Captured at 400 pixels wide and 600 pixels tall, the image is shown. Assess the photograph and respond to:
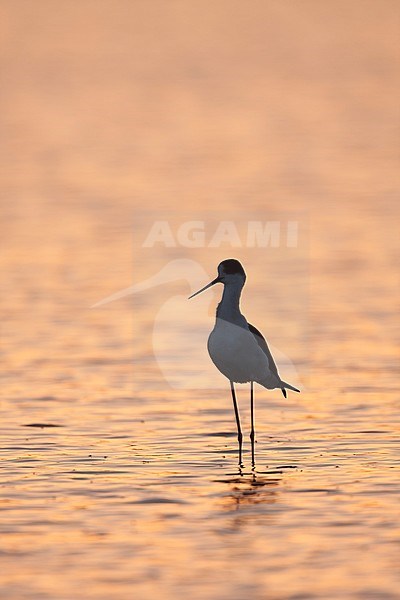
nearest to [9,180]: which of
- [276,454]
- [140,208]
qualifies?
[140,208]

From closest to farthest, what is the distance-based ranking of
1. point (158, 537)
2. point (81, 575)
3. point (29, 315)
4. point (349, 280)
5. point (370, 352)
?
point (81, 575) < point (158, 537) < point (370, 352) < point (29, 315) < point (349, 280)

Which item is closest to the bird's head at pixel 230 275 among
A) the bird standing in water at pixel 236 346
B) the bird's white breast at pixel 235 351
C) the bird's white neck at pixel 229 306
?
the bird standing in water at pixel 236 346

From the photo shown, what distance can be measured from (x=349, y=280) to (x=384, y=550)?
12674 mm

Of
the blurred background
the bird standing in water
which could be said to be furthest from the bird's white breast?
the blurred background

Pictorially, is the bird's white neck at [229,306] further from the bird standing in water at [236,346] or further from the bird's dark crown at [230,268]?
the bird's dark crown at [230,268]

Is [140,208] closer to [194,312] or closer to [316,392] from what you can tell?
[194,312]

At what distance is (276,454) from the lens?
13242 millimetres

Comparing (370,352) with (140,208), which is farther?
(140,208)
